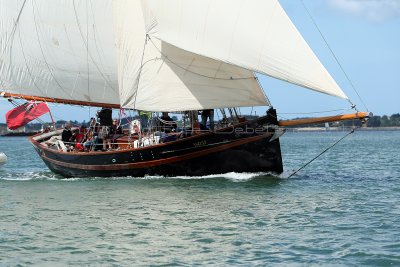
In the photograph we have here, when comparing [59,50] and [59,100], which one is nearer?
[59,50]

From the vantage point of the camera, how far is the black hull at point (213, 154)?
96.2ft

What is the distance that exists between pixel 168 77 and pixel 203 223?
38.6ft

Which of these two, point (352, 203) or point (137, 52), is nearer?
point (352, 203)

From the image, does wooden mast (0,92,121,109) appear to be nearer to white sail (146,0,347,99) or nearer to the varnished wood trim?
the varnished wood trim

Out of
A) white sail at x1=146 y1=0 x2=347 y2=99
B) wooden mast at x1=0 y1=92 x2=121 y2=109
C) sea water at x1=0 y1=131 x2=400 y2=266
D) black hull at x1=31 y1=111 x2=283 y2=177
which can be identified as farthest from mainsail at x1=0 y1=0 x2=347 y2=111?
sea water at x1=0 y1=131 x2=400 y2=266

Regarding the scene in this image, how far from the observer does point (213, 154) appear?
1172 inches

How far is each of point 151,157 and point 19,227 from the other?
11447 millimetres

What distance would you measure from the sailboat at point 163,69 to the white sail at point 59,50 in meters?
0.05

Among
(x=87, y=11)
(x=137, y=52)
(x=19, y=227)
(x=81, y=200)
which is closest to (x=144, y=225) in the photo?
(x=19, y=227)

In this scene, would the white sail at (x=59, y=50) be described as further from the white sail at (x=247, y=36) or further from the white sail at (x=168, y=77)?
the white sail at (x=247, y=36)

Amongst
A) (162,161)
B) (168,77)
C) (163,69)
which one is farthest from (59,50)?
(162,161)

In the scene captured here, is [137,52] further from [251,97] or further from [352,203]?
[352,203]

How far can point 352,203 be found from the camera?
23.0 metres

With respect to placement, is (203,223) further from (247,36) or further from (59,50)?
(59,50)
